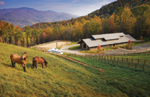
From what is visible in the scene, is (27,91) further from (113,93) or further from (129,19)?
(129,19)

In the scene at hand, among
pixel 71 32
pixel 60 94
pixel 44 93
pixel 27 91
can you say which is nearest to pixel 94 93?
pixel 60 94

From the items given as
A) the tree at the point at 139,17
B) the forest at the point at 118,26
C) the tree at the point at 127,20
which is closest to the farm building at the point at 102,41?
the forest at the point at 118,26

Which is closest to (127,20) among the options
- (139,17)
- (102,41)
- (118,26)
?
(118,26)

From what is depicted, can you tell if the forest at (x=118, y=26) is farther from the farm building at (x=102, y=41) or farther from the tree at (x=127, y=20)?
the farm building at (x=102, y=41)

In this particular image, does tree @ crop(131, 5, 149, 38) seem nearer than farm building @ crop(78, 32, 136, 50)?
No

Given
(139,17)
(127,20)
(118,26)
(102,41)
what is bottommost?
(102,41)

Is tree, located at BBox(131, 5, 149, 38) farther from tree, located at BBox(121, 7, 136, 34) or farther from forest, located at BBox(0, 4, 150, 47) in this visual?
tree, located at BBox(121, 7, 136, 34)

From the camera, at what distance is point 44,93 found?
21.3ft

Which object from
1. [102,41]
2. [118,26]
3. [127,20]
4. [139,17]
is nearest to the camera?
[102,41]

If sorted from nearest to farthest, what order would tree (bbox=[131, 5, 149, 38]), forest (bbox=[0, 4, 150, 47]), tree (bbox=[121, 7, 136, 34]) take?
forest (bbox=[0, 4, 150, 47]) → tree (bbox=[131, 5, 149, 38]) → tree (bbox=[121, 7, 136, 34])

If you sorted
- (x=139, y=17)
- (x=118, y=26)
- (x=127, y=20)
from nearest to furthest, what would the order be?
(x=139, y=17) → (x=127, y=20) → (x=118, y=26)

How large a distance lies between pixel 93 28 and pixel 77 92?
66.2 meters

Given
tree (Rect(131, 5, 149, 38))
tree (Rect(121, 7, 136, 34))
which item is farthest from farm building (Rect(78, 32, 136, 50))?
tree (Rect(131, 5, 149, 38))

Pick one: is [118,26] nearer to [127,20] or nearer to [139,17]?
[127,20]
